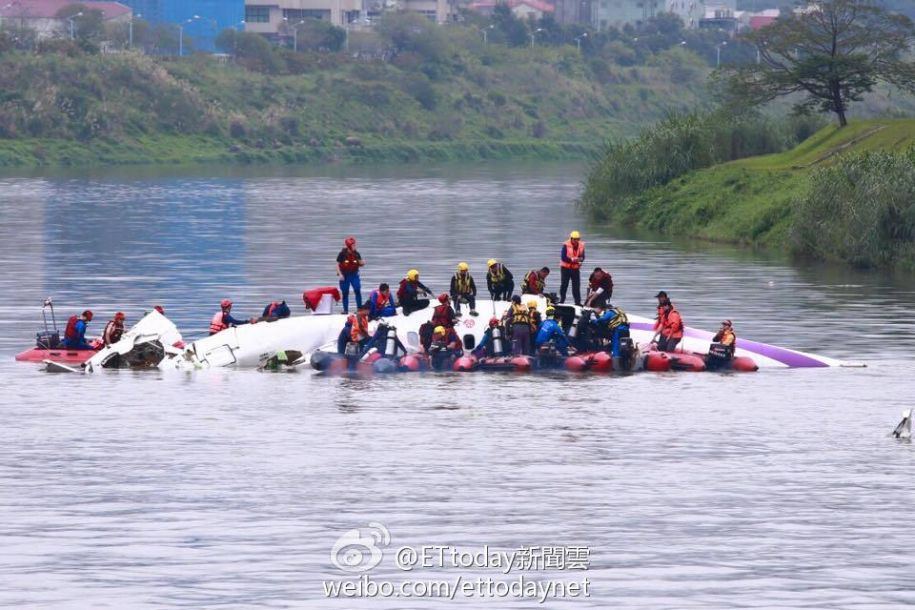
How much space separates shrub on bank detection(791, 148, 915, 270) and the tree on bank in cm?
2723

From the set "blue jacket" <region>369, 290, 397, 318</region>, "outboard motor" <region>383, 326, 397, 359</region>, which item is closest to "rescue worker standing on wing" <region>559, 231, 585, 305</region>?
"blue jacket" <region>369, 290, 397, 318</region>

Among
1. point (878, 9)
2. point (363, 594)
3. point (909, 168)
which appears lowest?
point (363, 594)

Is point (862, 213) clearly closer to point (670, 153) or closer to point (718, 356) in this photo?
point (670, 153)

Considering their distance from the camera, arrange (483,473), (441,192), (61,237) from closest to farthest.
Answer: (483,473) < (61,237) < (441,192)

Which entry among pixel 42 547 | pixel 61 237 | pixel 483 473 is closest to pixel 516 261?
pixel 61 237

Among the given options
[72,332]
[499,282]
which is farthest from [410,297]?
[72,332]

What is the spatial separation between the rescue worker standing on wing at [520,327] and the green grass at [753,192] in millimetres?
42707

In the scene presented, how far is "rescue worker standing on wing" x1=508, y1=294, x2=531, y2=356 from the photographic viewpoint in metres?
56.6

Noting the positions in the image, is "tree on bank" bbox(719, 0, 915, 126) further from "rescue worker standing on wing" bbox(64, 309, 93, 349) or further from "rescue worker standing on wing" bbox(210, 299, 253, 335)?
"rescue worker standing on wing" bbox(64, 309, 93, 349)

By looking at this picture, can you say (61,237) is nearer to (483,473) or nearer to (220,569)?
(483,473)

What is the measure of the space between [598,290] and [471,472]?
17035 mm

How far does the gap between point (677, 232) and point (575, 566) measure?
77.9m

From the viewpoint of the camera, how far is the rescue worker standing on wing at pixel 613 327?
5712cm

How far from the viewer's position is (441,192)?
158m
